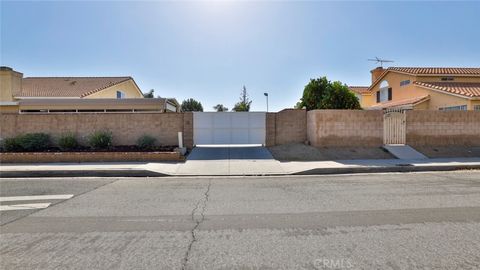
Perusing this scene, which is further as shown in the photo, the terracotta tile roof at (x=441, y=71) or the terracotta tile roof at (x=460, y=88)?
the terracotta tile roof at (x=441, y=71)

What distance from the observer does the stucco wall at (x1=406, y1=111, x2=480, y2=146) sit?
14.7m

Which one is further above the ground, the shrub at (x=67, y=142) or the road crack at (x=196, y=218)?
the shrub at (x=67, y=142)

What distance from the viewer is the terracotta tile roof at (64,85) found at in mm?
24422

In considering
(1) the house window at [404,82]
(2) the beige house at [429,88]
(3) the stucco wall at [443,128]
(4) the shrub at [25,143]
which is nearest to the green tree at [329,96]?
(2) the beige house at [429,88]

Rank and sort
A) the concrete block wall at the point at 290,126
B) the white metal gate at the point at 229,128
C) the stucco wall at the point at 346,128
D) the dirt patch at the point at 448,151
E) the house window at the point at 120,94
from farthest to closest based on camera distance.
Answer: the house window at the point at 120,94, the white metal gate at the point at 229,128, the concrete block wall at the point at 290,126, the stucco wall at the point at 346,128, the dirt patch at the point at 448,151

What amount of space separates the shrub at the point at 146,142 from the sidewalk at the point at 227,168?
9.02 ft

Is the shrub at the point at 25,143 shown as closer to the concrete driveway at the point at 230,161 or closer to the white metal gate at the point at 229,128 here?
the concrete driveway at the point at 230,161

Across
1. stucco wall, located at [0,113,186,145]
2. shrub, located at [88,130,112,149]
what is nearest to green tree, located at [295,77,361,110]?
stucco wall, located at [0,113,186,145]

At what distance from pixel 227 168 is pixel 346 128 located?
672 cm

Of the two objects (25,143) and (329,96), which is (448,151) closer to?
(329,96)

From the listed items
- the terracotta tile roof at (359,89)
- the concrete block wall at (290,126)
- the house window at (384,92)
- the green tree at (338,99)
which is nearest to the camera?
the concrete block wall at (290,126)

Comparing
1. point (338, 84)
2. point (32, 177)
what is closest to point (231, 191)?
point (32, 177)

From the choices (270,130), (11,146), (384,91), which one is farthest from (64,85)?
(384,91)

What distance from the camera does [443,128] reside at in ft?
48.5
